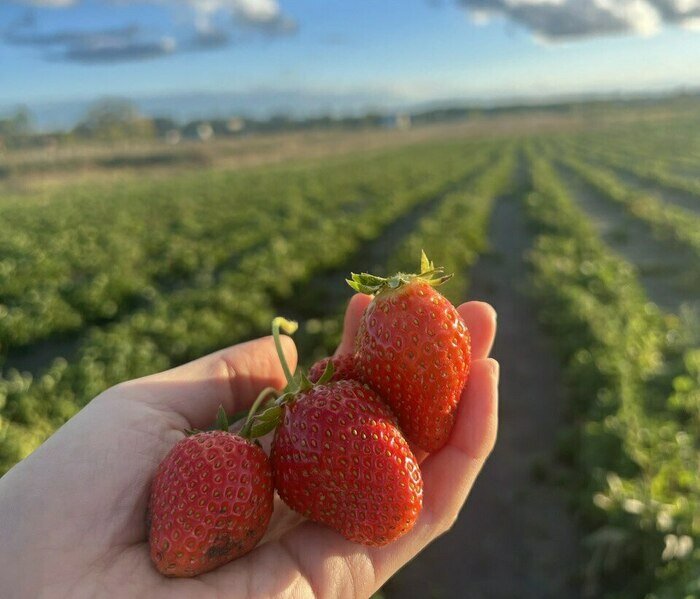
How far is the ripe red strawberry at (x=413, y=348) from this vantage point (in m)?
2.16

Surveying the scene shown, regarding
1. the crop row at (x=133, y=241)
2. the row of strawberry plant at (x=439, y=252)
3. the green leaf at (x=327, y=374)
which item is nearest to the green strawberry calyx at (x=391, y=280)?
the green leaf at (x=327, y=374)

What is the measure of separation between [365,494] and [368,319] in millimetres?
599

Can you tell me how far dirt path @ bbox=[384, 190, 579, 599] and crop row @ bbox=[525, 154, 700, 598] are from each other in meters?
0.23

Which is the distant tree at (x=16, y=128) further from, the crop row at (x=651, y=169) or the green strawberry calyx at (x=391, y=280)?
the green strawberry calyx at (x=391, y=280)

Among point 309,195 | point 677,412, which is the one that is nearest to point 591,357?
point 677,412

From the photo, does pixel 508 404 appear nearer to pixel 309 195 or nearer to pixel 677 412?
pixel 677 412

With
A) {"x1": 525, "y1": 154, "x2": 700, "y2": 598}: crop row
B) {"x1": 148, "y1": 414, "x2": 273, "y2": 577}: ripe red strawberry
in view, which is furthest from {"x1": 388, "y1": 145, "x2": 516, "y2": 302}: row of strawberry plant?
{"x1": 148, "y1": 414, "x2": 273, "y2": 577}: ripe red strawberry

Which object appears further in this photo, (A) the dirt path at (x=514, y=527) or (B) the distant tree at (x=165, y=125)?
(B) the distant tree at (x=165, y=125)

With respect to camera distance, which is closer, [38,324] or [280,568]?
[280,568]

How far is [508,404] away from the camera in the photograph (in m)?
6.63

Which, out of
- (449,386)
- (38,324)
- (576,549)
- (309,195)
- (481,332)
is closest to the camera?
(449,386)

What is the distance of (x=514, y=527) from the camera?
196 inches

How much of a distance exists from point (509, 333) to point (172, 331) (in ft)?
14.2

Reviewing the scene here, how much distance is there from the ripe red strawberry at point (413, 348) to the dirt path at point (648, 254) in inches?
348
